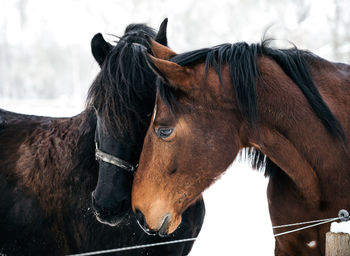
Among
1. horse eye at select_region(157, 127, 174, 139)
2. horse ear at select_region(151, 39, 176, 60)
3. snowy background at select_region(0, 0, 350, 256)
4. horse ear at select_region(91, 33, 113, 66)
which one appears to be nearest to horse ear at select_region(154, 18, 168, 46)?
horse ear at select_region(91, 33, 113, 66)

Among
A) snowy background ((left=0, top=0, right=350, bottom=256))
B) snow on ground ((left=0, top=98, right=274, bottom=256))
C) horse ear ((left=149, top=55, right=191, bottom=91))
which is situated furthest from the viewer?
snowy background ((left=0, top=0, right=350, bottom=256))

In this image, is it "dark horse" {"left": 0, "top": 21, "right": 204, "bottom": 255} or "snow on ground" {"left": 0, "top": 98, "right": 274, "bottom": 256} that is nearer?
"dark horse" {"left": 0, "top": 21, "right": 204, "bottom": 255}

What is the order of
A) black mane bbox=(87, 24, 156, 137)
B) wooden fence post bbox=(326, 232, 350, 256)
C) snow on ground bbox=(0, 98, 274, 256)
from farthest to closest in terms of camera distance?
snow on ground bbox=(0, 98, 274, 256) < black mane bbox=(87, 24, 156, 137) < wooden fence post bbox=(326, 232, 350, 256)

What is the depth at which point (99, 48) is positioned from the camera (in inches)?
108

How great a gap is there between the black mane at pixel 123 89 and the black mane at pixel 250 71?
16.5 inches

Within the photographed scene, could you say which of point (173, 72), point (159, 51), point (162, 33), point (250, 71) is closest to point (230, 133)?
point (250, 71)

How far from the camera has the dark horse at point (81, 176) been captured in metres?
2.49

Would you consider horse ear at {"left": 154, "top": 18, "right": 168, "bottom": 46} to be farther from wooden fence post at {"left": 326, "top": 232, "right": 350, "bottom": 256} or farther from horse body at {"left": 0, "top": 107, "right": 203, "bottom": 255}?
wooden fence post at {"left": 326, "top": 232, "right": 350, "bottom": 256}

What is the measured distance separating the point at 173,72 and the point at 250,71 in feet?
1.48

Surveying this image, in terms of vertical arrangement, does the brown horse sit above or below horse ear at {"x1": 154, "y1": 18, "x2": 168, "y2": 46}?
below

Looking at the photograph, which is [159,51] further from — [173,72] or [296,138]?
[296,138]

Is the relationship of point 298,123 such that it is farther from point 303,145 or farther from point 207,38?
point 207,38

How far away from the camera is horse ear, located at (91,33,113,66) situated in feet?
8.80

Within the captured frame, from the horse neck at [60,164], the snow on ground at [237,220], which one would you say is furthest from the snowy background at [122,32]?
the horse neck at [60,164]
